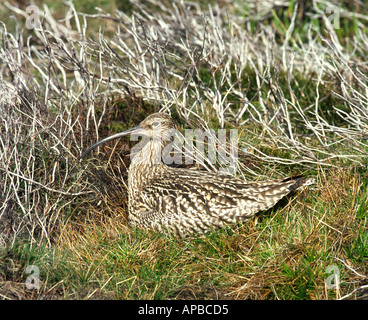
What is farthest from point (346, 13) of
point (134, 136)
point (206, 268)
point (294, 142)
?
point (206, 268)

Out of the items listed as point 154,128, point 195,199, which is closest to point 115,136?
point 154,128

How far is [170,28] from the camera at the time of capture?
24.3 ft

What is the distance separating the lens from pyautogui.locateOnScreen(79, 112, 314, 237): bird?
13.9 feet

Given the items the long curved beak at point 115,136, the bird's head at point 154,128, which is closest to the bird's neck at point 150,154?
the bird's head at point 154,128

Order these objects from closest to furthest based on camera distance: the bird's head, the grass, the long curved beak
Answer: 1. the grass
2. the long curved beak
3. the bird's head

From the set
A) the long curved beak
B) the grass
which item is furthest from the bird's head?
the grass

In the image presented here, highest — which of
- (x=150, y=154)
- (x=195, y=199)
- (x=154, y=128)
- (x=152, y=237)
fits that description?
(x=154, y=128)

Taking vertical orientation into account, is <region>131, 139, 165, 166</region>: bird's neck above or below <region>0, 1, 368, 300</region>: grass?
above

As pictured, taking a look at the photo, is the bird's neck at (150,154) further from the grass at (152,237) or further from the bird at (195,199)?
the grass at (152,237)

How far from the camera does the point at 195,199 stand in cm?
429

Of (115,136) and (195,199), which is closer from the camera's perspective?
(195,199)

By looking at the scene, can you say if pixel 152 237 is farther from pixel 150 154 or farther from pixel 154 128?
pixel 154 128

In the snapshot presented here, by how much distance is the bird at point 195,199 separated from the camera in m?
4.23

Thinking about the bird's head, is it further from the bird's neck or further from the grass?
the grass
